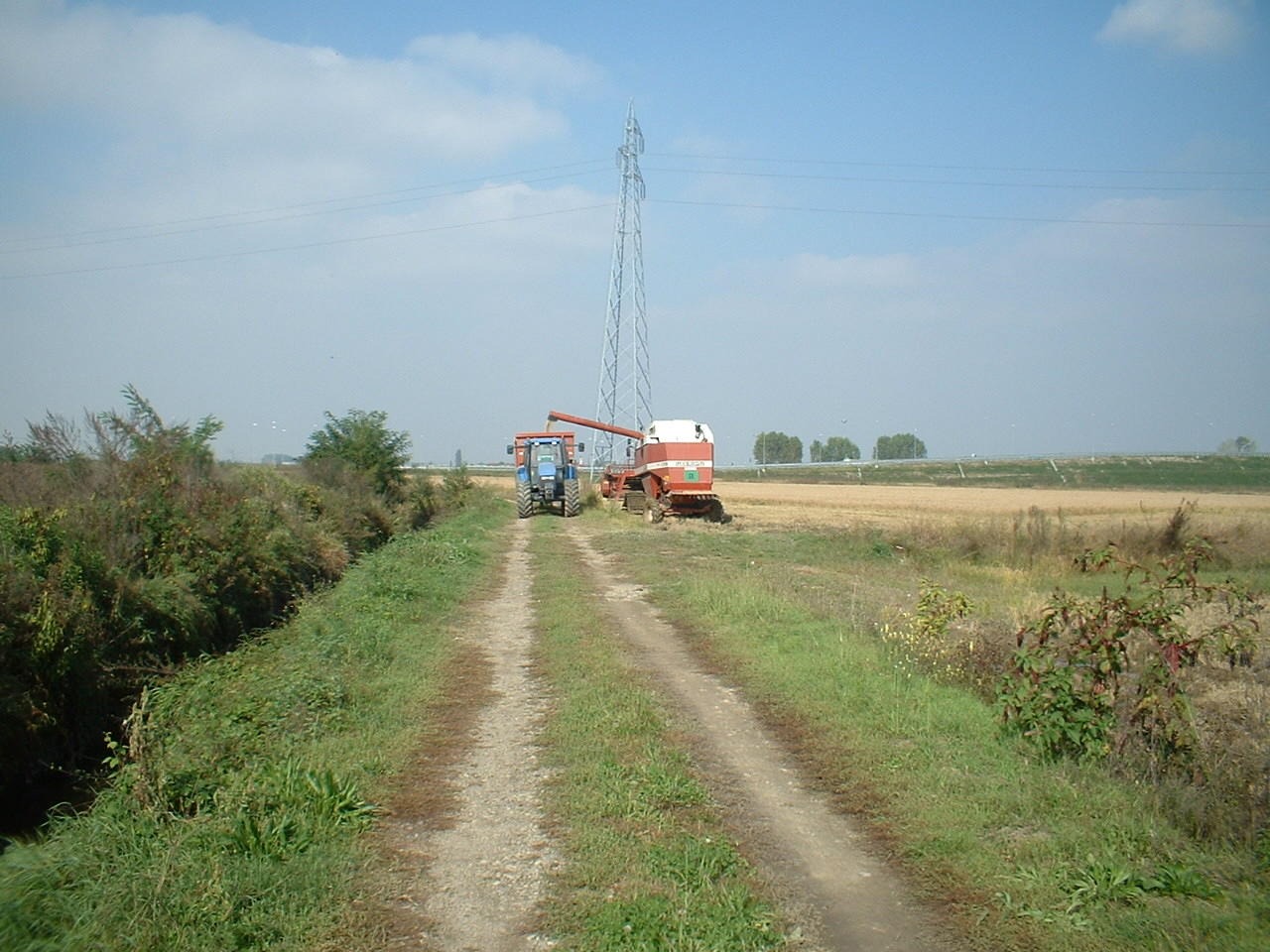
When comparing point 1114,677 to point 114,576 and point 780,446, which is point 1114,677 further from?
point 780,446

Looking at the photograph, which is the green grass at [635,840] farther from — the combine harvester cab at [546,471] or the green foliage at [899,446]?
the green foliage at [899,446]

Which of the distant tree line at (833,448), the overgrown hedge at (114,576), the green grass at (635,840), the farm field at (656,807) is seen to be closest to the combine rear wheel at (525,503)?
the overgrown hedge at (114,576)

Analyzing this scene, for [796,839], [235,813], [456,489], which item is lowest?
[796,839]

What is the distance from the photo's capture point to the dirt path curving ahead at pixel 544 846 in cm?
435

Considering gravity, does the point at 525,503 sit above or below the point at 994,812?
above

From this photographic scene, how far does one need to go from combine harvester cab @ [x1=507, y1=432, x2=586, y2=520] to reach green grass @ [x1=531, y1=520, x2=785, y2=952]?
25.4 m

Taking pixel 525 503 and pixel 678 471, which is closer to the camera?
pixel 678 471

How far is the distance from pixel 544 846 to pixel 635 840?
1.70 feet

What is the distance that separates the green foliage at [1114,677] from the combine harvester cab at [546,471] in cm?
2837

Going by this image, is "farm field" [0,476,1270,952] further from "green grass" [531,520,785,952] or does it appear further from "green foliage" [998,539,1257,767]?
"green foliage" [998,539,1257,767]

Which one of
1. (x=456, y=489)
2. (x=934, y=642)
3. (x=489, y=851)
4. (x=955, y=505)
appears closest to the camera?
(x=489, y=851)

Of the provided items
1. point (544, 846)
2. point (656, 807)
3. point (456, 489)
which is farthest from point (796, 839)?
point (456, 489)

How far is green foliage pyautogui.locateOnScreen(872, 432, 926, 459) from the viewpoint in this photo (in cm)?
13062

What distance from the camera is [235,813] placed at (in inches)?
213
